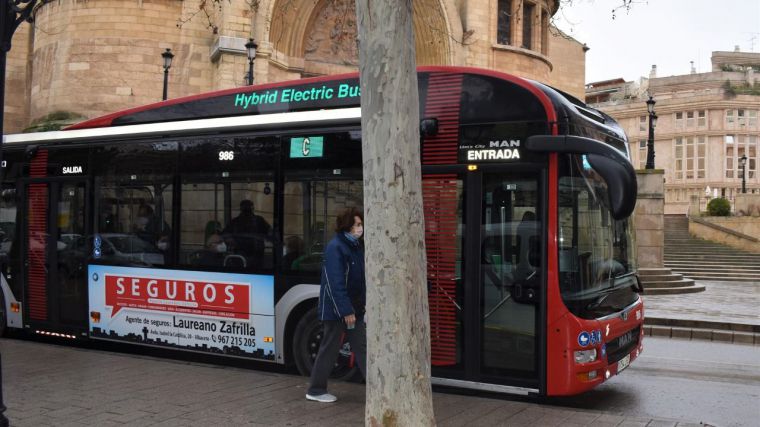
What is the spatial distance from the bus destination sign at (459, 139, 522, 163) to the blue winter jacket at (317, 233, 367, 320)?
1.33m

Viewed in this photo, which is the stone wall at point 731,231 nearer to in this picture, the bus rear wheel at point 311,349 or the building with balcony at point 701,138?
the bus rear wheel at point 311,349

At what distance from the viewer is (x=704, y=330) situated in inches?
488

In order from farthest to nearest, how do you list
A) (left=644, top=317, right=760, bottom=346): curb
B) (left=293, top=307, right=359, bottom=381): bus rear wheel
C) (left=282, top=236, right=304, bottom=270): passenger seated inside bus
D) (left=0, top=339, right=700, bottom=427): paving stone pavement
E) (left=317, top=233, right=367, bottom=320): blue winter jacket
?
(left=644, top=317, right=760, bottom=346): curb
(left=282, top=236, right=304, bottom=270): passenger seated inside bus
(left=293, top=307, right=359, bottom=381): bus rear wheel
(left=317, top=233, right=367, bottom=320): blue winter jacket
(left=0, top=339, right=700, bottom=427): paving stone pavement

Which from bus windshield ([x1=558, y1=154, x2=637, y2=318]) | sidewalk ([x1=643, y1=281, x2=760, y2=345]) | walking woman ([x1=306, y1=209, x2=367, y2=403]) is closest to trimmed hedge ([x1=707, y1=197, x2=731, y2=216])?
sidewalk ([x1=643, y1=281, x2=760, y2=345])

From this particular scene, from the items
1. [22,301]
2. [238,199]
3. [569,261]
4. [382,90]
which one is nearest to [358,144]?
[238,199]

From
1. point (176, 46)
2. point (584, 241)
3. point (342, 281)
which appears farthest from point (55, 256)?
point (176, 46)

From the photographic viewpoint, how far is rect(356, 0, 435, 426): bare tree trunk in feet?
13.8

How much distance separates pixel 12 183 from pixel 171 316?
11.8 feet

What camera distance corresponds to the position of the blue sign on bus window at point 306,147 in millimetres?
7402

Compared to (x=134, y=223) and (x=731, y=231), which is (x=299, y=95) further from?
(x=731, y=231)

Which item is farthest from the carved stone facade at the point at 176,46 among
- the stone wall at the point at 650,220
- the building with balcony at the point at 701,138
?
the building with balcony at the point at 701,138

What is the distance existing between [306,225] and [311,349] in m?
1.27

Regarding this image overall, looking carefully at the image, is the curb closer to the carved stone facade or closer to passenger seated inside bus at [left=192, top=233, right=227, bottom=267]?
passenger seated inside bus at [left=192, top=233, right=227, bottom=267]

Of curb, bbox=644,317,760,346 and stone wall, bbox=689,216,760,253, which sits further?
stone wall, bbox=689,216,760,253
